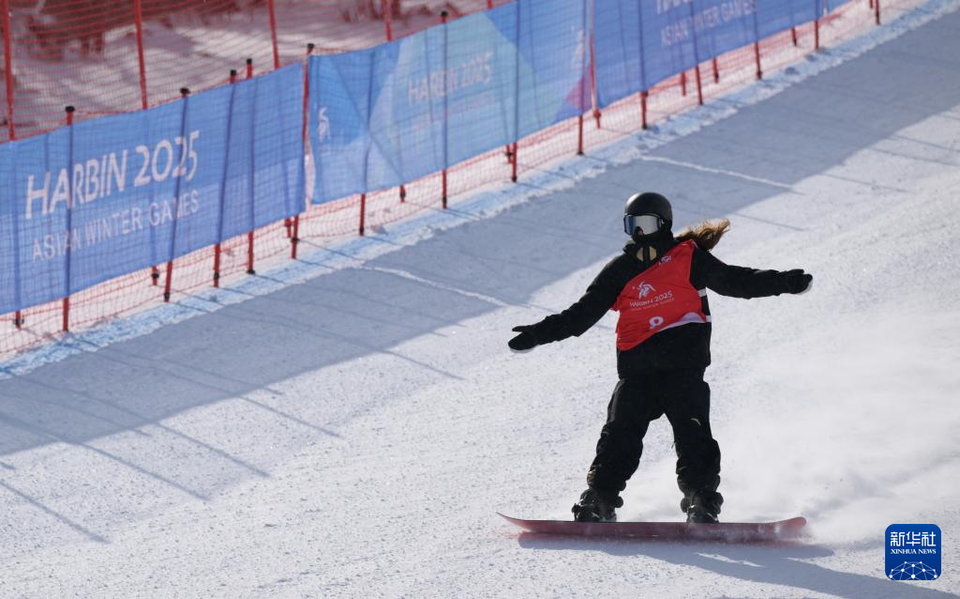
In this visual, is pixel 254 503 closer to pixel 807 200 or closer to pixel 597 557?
pixel 597 557

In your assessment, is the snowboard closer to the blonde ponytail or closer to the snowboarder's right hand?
the snowboarder's right hand

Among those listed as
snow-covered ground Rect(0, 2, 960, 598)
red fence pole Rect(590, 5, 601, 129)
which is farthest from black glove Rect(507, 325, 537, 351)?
red fence pole Rect(590, 5, 601, 129)

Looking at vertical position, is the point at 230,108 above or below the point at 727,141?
above

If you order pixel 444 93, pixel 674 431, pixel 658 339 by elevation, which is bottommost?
pixel 674 431

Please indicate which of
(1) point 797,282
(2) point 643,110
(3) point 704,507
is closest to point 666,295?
(1) point 797,282

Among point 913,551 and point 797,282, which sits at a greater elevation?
point 797,282

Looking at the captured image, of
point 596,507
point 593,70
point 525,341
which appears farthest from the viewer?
point 593,70

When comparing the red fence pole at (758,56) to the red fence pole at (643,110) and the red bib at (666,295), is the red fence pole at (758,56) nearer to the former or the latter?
the red fence pole at (643,110)

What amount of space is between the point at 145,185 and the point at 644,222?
17.5ft

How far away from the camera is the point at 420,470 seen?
26.4 ft

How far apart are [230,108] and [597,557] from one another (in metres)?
6.04

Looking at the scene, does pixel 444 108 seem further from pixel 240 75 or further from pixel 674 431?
pixel 674 431

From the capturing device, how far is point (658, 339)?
265 inches

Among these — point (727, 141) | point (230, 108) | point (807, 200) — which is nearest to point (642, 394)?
point (230, 108)
